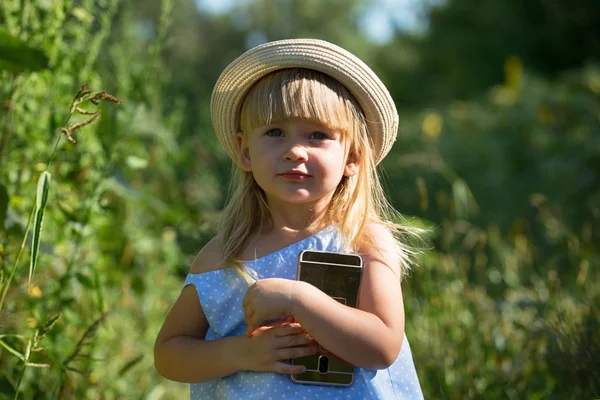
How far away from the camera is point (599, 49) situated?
1325 centimetres

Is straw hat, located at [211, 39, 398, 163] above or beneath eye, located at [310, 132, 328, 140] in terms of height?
above

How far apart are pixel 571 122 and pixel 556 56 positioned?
23.9ft

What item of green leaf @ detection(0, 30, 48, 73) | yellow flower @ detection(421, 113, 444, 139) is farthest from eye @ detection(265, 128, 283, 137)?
yellow flower @ detection(421, 113, 444, 139)

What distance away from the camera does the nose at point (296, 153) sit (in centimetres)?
203

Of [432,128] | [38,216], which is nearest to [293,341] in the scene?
[38,216]

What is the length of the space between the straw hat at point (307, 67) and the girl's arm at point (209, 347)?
0.33 meters

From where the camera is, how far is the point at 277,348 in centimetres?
198

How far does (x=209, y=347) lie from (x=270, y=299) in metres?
0.25

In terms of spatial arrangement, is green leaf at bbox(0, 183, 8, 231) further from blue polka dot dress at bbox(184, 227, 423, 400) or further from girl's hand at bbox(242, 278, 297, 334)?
girl's hand at bbox(242, 278, 297, 334)

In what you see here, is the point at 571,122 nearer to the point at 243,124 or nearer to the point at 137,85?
the point at 137,85

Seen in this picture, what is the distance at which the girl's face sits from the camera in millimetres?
2057

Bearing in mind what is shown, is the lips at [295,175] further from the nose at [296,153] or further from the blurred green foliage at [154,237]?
the blurred green foliage at [154,237]

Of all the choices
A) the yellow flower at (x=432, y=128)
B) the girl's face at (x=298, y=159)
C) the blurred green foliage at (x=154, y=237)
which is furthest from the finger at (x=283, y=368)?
the yellow flower at (x=432, y=128)

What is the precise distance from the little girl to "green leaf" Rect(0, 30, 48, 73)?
0.45 meters
